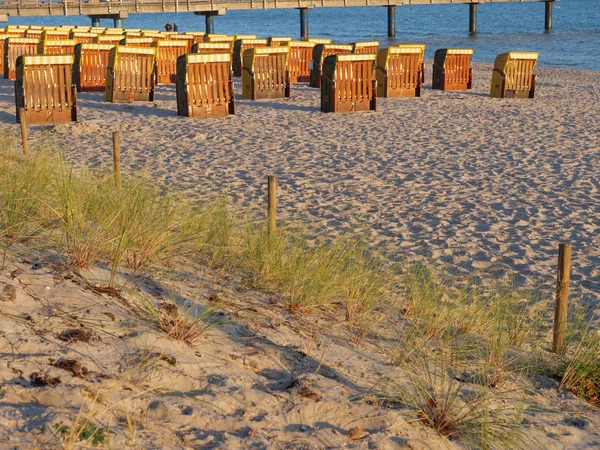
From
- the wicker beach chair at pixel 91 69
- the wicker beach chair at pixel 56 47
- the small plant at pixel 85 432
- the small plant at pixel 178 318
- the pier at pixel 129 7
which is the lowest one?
the small plant at pixel 178 318

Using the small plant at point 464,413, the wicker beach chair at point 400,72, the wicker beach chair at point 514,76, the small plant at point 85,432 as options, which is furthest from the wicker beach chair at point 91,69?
the small plant at point 85,432

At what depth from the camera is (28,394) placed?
3270 millimetres

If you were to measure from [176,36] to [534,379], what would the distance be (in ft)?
59.9

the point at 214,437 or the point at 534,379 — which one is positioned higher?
the point at 214,437

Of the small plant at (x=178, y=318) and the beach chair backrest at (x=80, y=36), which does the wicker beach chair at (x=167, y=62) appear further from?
the small plant at (x=178, y=318)

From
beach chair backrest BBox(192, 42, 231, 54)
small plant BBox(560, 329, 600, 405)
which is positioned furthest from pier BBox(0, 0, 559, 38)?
small plant BBox(560, 329, 600, 405)

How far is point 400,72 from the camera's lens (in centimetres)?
1692

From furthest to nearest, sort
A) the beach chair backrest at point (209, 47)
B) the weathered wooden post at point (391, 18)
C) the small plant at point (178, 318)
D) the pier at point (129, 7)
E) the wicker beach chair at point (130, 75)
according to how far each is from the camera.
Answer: the weathered wooden post at point (391, 18) < the pier at point (129, 7) < the beach chair backrest at point (209, 47) < the wicker beach chair at point (130, 75) < the small plant at point (178, 318)

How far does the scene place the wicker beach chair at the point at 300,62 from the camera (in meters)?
19.5

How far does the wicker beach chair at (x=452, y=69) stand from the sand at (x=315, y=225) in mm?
721

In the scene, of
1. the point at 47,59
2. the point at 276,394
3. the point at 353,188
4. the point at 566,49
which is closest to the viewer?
the point at 276,394

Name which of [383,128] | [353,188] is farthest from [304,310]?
[383,128]

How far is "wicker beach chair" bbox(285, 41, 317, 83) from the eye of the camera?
1953cm

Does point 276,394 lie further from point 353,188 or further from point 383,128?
point 383,128
